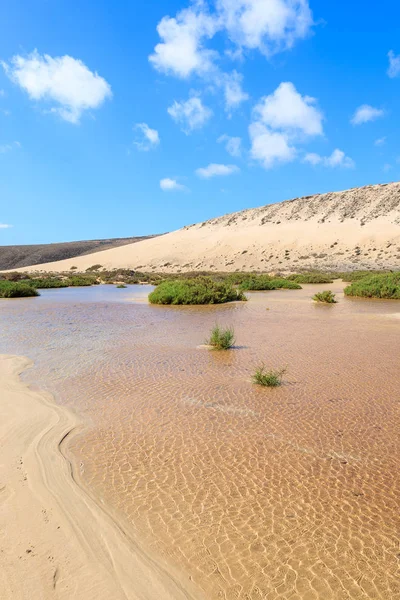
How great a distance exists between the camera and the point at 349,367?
768 centimetres

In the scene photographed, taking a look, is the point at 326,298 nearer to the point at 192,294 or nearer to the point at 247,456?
the point at 192,294

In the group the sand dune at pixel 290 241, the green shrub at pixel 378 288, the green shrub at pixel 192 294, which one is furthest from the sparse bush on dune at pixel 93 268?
the green shrub at pixel 378 288

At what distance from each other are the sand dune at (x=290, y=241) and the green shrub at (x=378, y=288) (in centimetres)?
2014

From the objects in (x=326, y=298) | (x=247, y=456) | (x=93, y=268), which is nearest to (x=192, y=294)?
(x=326, y=298)

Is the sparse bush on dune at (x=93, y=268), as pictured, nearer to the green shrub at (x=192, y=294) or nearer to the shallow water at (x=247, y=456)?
the green shrub at (x=192, y=294)

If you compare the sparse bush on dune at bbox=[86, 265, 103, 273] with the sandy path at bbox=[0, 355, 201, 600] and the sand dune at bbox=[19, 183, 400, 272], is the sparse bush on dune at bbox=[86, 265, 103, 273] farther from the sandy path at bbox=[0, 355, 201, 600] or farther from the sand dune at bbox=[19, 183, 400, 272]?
the sandy path at bbox=[0, 355, 201, 600]

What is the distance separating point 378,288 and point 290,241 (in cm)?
3440

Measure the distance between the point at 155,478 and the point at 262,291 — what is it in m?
23.9

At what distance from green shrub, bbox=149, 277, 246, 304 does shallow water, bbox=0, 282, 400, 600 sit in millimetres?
9214

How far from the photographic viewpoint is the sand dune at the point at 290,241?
48250 mm

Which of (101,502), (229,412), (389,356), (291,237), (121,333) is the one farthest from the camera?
(291,237)

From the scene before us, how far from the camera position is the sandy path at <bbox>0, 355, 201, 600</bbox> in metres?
2.57

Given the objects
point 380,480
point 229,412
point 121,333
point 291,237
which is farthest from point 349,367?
point 291,237

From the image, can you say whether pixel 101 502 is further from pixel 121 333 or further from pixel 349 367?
pixel 121 333
